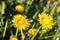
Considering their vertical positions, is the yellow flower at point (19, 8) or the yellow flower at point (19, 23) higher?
the yellow flower at point (19, 8)

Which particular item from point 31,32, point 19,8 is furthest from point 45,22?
point 19,8

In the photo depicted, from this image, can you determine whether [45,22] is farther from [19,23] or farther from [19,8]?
[19,8]

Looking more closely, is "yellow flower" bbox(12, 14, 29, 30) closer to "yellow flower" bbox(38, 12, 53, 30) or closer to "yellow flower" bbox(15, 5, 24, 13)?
"yellow flower" bbox(38, 12, 53, 30)

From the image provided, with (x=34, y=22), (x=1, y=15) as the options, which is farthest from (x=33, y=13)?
(x=1, y=15)

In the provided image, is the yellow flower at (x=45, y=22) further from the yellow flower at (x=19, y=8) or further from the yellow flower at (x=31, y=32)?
the yellow flower at (x=19, y=8)

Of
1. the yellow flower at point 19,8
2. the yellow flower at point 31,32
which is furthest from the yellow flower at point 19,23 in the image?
the yellow flower at point 19,8

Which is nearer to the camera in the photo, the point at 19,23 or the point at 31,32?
the point at 19,23

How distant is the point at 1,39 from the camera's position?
1.57 metres

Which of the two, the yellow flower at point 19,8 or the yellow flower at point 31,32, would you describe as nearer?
the yellow flower at point 31,32

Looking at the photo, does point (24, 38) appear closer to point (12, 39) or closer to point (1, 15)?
point (12, 39)

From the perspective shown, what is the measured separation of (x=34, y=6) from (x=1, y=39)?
62cm

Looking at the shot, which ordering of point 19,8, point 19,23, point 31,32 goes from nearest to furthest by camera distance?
point 19,23 → point 31,32 → point 19,8

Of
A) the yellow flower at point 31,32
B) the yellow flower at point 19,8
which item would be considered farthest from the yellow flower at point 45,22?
the yellow flower at point 19,8

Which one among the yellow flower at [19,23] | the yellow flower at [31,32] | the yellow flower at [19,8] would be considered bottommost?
the yellow flower at [31,32]
